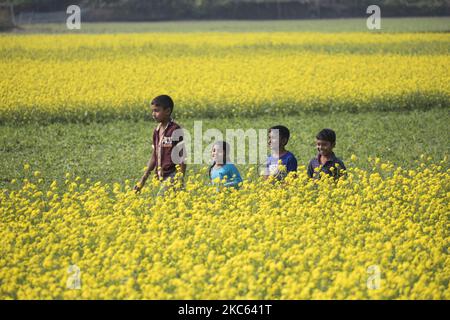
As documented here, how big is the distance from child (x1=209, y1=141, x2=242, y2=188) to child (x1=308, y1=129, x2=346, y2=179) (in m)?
0.86

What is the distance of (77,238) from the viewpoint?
24.4 ft

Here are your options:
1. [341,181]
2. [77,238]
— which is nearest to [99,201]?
[77,238]

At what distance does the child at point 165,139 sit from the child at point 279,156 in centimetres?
98

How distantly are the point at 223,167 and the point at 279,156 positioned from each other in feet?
2.09

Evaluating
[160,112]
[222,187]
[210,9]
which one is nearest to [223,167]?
[222,187]

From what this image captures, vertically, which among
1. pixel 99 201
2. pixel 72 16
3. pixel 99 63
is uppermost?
pixel 72 16

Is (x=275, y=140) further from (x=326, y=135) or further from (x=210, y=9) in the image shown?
(x=210, y=9)

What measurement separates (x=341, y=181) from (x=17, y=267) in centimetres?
342

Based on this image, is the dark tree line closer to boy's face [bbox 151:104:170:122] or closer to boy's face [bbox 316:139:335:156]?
boy's face [bbox 316:139:335:156]

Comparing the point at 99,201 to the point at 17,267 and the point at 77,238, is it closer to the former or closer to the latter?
the point at 77,238

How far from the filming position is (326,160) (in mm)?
9047

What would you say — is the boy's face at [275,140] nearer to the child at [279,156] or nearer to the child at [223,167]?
the child at [279,156]

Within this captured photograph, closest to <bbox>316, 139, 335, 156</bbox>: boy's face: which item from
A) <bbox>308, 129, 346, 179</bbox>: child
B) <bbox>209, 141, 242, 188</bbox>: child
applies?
<bbox>308, 129, 346, 179</bbox>: child

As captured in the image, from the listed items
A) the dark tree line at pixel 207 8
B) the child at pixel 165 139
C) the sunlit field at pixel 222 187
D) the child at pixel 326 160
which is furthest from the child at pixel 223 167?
the dark tree line at pixel 207 8
